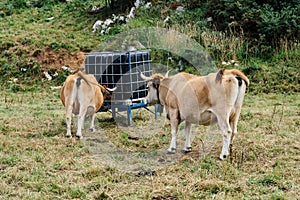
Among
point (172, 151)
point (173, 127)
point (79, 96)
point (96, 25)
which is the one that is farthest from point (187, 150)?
point (96, 25)

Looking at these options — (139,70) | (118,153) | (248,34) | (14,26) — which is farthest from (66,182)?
(14,26)

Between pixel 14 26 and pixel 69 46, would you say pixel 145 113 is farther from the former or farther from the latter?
pixel 14 26

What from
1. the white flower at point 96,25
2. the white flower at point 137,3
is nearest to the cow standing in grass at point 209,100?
the white flower at point 96,25

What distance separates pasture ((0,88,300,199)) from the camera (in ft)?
17.7

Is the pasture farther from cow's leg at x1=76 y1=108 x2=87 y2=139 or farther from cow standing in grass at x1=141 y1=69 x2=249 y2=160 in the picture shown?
cow standing in grass at x1=141 y1=69 x2=249 y2=160

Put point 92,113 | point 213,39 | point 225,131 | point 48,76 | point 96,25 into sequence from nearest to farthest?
point 225,131
point 92,113
point 48,76
point 213,39
point 96,25

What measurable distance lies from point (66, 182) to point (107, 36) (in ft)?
39.1

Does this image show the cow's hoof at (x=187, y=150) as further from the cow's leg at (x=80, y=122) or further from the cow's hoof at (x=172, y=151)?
the cow's leg at (x=80, y=122)

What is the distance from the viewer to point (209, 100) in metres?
6.77

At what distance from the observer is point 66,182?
5.70m

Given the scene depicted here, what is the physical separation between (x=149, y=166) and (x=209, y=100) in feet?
4.19

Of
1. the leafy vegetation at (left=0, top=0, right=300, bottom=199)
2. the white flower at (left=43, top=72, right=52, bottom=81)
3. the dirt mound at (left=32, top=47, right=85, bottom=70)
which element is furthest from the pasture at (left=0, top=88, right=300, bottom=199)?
the dirt mound at (left=32, top=47, right=85, bottom=70)

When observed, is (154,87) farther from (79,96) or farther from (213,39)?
(213,39)

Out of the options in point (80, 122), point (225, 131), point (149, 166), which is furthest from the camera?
point (80, 122)
